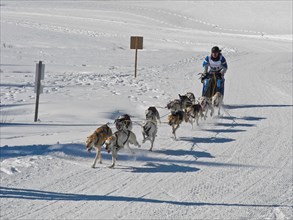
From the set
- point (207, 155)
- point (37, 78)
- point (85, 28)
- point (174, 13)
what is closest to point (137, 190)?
point (207, 155)

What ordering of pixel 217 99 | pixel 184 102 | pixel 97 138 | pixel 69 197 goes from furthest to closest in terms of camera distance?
pixel 217 99, pixel 184 102, pixel 97 138, pixel 69 197

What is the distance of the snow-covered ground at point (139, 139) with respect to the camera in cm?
766

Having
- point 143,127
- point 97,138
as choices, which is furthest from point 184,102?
point 97,138

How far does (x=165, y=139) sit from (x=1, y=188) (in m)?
4.44

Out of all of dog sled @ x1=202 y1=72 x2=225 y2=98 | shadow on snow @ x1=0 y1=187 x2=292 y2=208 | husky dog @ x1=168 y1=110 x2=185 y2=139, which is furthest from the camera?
dog sled @ x1=202 y1=72 x2=225 y2=98

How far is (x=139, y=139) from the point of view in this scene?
11625mm

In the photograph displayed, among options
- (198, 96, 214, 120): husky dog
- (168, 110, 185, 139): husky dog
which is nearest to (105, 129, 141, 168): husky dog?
(168, 110, 185, 139): husky dog

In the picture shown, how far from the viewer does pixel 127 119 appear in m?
10.1

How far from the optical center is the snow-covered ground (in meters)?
7.66

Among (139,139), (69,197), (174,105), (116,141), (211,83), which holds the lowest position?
(69,197)

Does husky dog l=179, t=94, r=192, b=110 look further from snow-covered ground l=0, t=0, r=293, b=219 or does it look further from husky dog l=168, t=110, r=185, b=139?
husky dog l=168, t=110, r=185, b=139

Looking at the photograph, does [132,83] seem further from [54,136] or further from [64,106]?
[54,136]

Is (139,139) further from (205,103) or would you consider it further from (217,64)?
(217,64)

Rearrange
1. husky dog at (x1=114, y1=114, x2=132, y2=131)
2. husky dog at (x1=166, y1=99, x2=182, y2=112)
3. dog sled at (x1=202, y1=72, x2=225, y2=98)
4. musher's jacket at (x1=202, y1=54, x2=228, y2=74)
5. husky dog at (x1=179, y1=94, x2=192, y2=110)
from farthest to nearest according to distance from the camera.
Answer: musher's jacket at (x1=202, y1=54, x2=228, y2=74) < dog sled at (x1=202, y1=72, x2=225, y2=98) < husky dog at (x1=179, y1=94, x2=192, y2=110) < husky dog at (x1=166, y1=99, x2=182, y2=112) < husky dog at (x1=114, y1=114, x2=132, y2=131)
